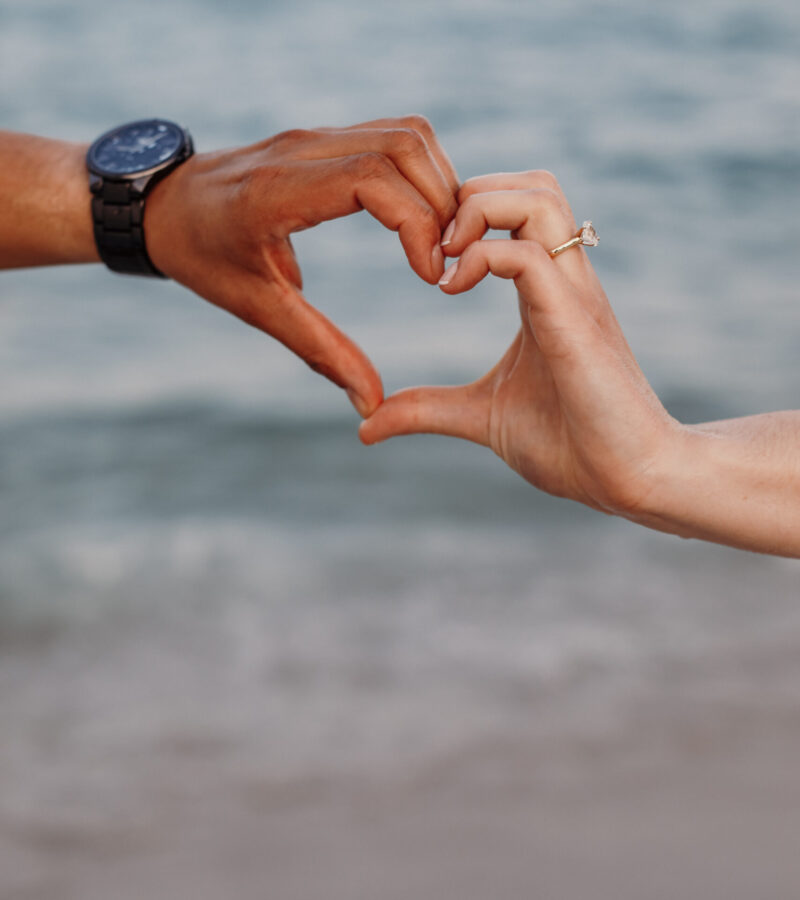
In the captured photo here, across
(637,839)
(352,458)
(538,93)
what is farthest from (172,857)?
(538,93)

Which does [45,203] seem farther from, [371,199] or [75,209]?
[371,199]

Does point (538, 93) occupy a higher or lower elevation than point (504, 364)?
higher

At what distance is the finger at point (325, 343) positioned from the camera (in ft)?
5.29

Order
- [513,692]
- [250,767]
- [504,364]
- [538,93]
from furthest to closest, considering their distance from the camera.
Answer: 1. [538,93]
2. [513,692]
3. [250,767]
4. [504,364]

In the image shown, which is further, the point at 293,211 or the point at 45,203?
the point at 45,203

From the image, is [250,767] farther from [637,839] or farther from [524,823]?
[637,839]

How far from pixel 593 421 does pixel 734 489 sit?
214mm

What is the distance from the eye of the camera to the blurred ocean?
2.31 metres

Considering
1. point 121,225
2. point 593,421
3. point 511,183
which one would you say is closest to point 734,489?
point 593,421

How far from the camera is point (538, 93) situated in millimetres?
7359

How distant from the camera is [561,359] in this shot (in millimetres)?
1265

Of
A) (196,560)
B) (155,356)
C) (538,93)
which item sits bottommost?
(196,560)

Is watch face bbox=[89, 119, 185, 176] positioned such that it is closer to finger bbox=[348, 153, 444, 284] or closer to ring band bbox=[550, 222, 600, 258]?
finger bbox=[348, 153, 444, 284]

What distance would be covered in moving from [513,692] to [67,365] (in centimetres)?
274
